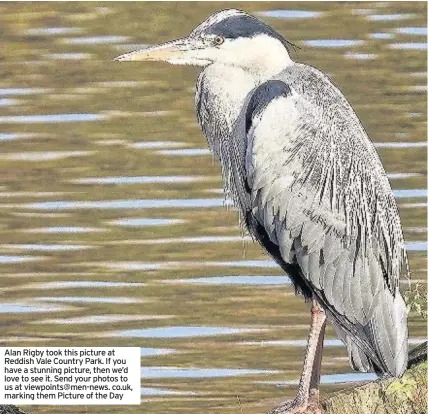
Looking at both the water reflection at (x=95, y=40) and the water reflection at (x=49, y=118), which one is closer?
the water reflection at (x=49, y=118)

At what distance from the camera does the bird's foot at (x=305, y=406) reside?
7.14 m

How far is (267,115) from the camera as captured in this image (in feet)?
23.1

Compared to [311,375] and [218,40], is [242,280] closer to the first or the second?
[311,375]

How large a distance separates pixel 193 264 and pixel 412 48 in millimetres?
4536

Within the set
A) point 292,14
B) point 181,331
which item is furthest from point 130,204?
point 292,14

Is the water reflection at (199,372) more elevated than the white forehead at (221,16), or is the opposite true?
the white forehead at (221,16)

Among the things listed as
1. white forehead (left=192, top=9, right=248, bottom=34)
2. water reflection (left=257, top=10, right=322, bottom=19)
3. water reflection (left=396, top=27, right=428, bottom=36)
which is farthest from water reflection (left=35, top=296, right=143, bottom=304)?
water reflection (left=257, top=10, right=322, bottom=19)

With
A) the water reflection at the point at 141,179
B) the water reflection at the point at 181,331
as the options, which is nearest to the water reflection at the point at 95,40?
the water reflection at the point at 141,179

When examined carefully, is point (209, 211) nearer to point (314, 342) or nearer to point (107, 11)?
point (314, 342)

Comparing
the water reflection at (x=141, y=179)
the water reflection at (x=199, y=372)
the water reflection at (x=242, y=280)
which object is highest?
the water reflection at (x=141, y=179)

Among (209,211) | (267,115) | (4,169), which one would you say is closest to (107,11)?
(4,169)

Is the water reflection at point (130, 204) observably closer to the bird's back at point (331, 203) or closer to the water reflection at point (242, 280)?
the water reflection at point (242, 280)

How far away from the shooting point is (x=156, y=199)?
10.9 m

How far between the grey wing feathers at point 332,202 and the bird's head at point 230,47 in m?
0.10
